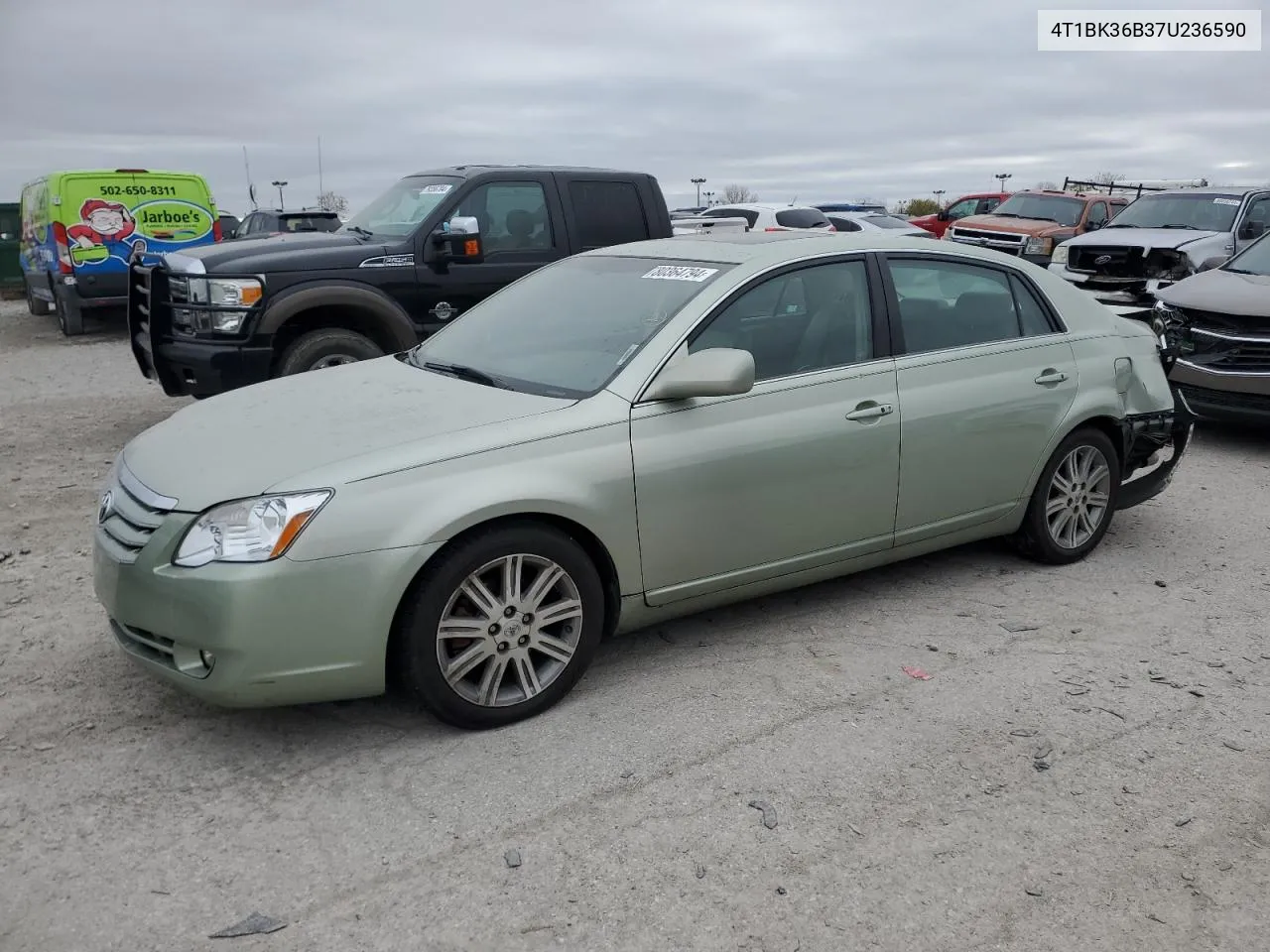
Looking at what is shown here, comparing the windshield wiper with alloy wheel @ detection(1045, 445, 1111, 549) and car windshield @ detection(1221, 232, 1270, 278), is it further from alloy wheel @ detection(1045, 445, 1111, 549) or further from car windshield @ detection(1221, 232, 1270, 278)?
car windshield @ detection(1221, 232, 1270, 278)

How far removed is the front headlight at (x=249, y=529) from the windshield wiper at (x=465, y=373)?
1015mm

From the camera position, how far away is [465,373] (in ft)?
14.3

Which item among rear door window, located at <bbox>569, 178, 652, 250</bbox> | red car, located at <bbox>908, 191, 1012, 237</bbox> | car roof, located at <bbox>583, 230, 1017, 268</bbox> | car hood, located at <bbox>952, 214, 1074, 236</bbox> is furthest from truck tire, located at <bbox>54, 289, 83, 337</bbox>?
red car, located at <bbox>908, 191, 1012, 237</bbox>

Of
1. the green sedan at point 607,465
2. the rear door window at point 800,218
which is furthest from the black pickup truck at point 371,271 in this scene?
the rear door window at point 800,218

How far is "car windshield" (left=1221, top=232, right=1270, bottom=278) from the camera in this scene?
8.68 m

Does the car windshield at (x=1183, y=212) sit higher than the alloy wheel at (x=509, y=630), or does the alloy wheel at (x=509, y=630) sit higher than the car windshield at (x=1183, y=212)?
the car windshield at (x=1183, y=212)

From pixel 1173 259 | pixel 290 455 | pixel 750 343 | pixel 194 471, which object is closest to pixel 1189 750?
pixel 750 343

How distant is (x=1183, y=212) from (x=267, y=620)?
41.8ft

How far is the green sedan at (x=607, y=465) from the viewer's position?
3326mm

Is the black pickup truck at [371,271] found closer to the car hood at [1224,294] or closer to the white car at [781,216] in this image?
the car hood at [1224,294]

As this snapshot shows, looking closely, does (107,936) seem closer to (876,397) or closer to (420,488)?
(420,488)

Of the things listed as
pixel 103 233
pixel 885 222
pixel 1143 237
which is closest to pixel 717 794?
pixel 1143 237

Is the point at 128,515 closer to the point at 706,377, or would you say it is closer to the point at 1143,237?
the point at 706,377

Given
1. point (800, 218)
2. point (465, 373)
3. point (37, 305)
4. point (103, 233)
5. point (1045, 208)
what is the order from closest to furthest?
point (465, 373)
point (103, 233)
point (37, 305)
point (1045, 208)
point (800, 218)
